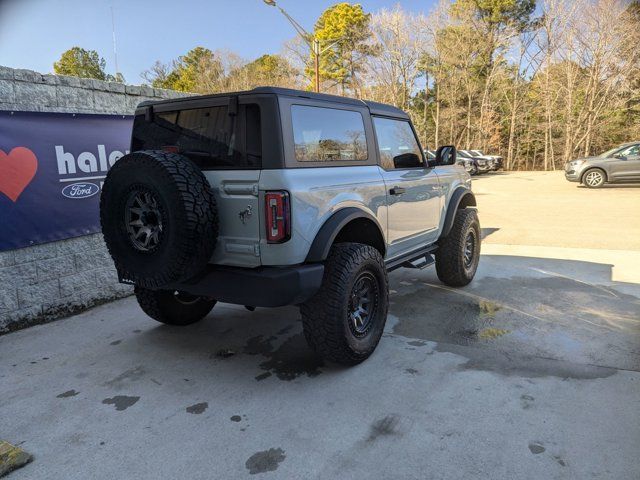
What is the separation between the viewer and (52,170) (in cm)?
434

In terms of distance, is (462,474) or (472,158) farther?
(472,158)

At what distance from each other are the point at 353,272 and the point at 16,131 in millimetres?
3303

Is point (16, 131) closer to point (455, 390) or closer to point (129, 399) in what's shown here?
point (129, 399)

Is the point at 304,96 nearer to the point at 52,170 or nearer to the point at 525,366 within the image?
the point at 525,366

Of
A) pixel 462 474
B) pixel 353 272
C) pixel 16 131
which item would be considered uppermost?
pixel 16 131

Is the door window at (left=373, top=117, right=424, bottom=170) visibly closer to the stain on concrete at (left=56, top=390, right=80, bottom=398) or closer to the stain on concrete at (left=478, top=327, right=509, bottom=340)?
the stain on concrete at (left=478, top=327, right=509, bottom=340)

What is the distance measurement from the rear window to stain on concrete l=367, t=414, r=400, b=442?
173cm

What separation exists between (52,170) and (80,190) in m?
0.35

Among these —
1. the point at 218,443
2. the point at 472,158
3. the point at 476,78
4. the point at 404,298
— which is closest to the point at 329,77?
the point at 476,78

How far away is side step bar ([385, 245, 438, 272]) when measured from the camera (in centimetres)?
414

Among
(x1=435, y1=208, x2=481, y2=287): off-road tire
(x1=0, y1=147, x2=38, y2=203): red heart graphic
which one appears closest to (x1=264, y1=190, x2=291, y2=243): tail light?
(x1=0, y1=147, x2=38, y2=203): red heart graphic

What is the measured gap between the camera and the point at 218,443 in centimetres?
243

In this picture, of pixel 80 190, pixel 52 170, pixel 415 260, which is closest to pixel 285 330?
pixel 415 260

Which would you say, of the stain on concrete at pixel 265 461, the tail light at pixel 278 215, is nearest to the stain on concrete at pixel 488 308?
the tail light at pixel 278 215
